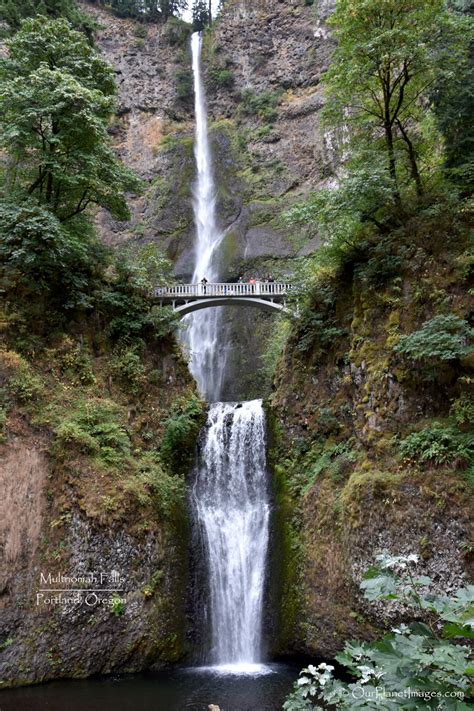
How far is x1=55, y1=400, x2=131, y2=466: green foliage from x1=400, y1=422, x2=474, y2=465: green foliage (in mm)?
7515

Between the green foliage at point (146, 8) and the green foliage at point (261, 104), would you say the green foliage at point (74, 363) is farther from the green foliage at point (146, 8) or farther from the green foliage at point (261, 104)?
the green foliage at point (146, 8)

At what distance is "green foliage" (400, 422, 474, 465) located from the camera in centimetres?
956

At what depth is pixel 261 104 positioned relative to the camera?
3741 centimetres

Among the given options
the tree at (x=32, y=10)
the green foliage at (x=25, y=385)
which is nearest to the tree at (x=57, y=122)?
the green foliage at (x=25, y=385)

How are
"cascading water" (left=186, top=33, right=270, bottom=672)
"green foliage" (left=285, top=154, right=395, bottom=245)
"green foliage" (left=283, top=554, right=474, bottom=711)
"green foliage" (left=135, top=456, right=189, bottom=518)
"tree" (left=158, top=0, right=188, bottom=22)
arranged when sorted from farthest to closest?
"tree" (left=158, top=0, right=188, bottom=22) < "green foliage" (left=135, top=456, right=189, bottom=518) < "green foliage" (left=285, top=154, right=395, bottom=245) < "cascading water" (left=186, top=33, right=270, bottom=672) < "green foliage" (left=283, top=554, right=474, bottom=711)

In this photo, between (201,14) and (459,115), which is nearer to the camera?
(459,115)

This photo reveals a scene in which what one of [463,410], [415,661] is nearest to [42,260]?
[463,410]

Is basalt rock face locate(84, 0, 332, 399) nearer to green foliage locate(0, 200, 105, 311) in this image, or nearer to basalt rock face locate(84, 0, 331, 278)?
basalt rock face locate(84, 0, 331, 278)

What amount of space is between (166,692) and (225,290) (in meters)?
15.7

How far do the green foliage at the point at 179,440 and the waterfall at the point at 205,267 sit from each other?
7044mm

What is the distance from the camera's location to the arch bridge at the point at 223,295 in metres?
20.9

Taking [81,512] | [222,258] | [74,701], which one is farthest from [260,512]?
[222,258]

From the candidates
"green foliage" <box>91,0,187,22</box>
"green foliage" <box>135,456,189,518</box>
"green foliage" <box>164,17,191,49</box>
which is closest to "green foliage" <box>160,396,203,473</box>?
"green foliage" <box>135,456,189,518</box>

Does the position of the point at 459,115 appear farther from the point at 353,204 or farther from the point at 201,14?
the point at 201,14
